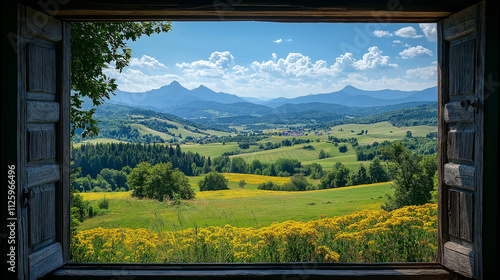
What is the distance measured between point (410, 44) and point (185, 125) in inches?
1297

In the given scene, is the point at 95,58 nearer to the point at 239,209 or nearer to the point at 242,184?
the point at 239,209

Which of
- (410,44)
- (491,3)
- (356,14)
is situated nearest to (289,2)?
(356,14)

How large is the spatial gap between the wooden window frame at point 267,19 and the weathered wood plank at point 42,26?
0.21 feet

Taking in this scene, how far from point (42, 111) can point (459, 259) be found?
355 cm

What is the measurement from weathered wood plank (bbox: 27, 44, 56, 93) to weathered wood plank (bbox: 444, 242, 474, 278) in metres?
3.59

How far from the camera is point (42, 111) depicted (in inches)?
97.2

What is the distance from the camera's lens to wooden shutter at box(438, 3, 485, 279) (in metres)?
2.32

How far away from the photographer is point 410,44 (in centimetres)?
3575

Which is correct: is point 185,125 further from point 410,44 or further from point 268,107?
point 410,44

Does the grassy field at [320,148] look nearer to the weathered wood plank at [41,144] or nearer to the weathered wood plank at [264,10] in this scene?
the weathered wood plank at [264,10]

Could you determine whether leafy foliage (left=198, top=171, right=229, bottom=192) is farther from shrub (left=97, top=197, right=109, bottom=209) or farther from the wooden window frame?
the wooden window frame

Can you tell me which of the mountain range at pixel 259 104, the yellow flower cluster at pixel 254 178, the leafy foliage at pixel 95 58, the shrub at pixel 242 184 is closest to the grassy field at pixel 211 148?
the mountain range at pixel 259 104

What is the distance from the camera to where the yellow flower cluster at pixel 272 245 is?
12.4ft

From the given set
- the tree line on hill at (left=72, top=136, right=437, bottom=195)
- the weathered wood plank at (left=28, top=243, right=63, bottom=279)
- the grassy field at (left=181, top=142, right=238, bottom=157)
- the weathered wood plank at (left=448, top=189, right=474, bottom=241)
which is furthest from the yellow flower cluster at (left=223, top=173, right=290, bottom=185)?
the weathered wood plank at (left=28, top=243, right=63, bottom=279)
